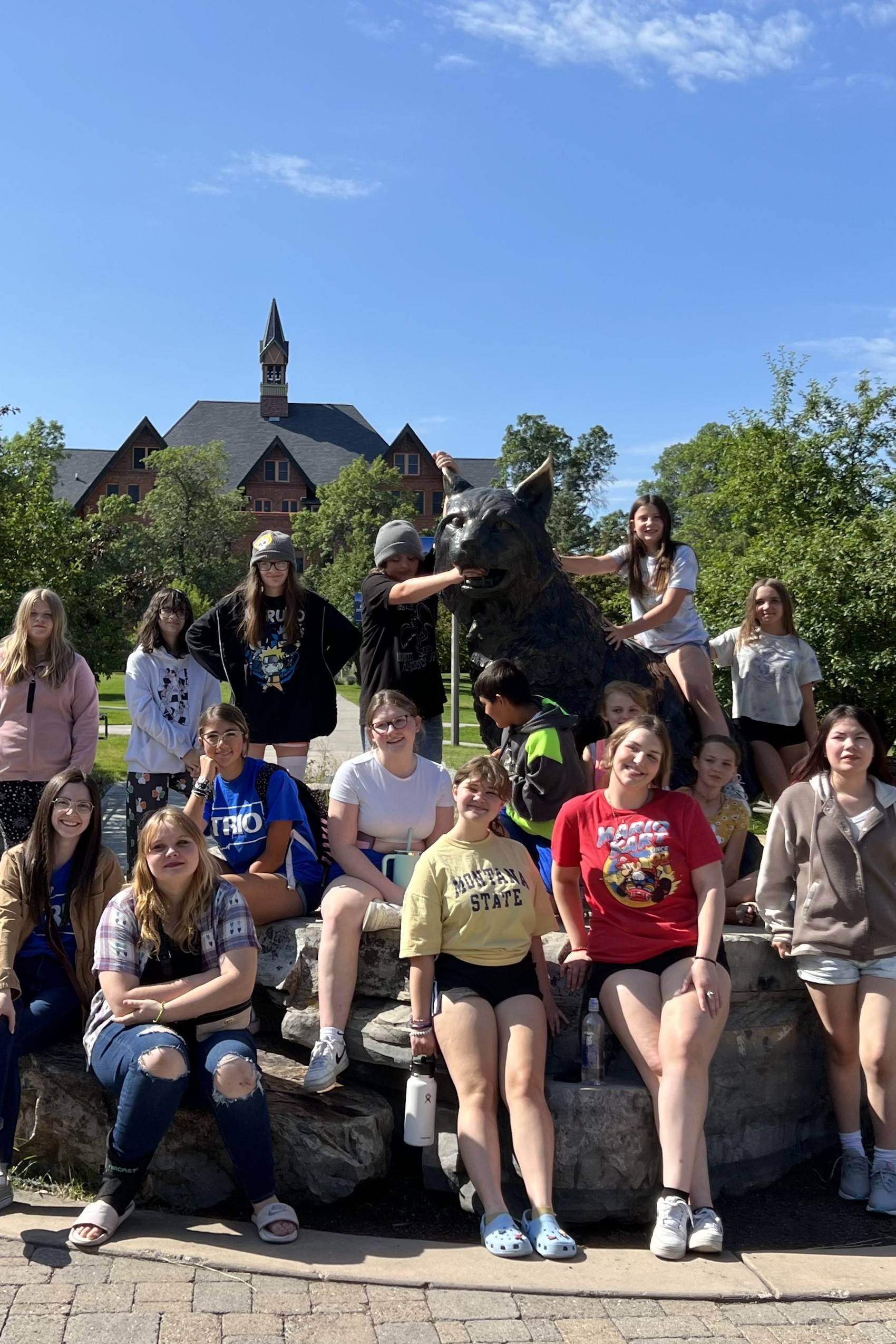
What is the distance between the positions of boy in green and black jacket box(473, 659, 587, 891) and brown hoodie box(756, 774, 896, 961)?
86 centimetres

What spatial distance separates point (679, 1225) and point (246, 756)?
249 cm

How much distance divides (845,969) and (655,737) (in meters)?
1.22

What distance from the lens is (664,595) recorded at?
548 centimetres

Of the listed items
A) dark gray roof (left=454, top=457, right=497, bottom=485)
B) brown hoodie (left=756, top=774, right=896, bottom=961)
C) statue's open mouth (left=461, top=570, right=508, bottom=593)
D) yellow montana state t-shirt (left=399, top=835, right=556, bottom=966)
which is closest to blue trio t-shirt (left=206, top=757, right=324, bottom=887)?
yellow montana state t-shirt (left=399, top=835, right=556, bottom=966)

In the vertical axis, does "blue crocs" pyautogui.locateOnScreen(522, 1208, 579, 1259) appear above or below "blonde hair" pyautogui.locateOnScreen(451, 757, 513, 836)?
below

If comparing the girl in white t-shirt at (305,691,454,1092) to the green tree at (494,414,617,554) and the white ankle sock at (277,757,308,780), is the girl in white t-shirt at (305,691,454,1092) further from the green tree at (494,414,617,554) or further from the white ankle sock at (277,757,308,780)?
the green tree at (494,414,617,554)

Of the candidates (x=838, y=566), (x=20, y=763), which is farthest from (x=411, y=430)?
(x=20, y=763)

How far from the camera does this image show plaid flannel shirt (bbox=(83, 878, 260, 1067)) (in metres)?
4.11

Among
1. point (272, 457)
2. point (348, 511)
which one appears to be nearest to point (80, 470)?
point (272, 457)

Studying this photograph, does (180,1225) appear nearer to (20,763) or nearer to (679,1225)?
(679,1225)

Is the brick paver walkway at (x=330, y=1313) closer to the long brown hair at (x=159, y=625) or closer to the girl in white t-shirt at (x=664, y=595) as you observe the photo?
the girl in white t-shirt at (x=664, y=595)

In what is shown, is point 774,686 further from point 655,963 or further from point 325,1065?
point 325,1065

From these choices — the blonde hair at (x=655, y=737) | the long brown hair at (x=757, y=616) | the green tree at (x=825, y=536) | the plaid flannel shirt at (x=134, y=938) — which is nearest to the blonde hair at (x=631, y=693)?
the blonde hair at (x=655, y=737)

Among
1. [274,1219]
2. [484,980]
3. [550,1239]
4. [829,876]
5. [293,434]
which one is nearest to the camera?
[550,1239]
